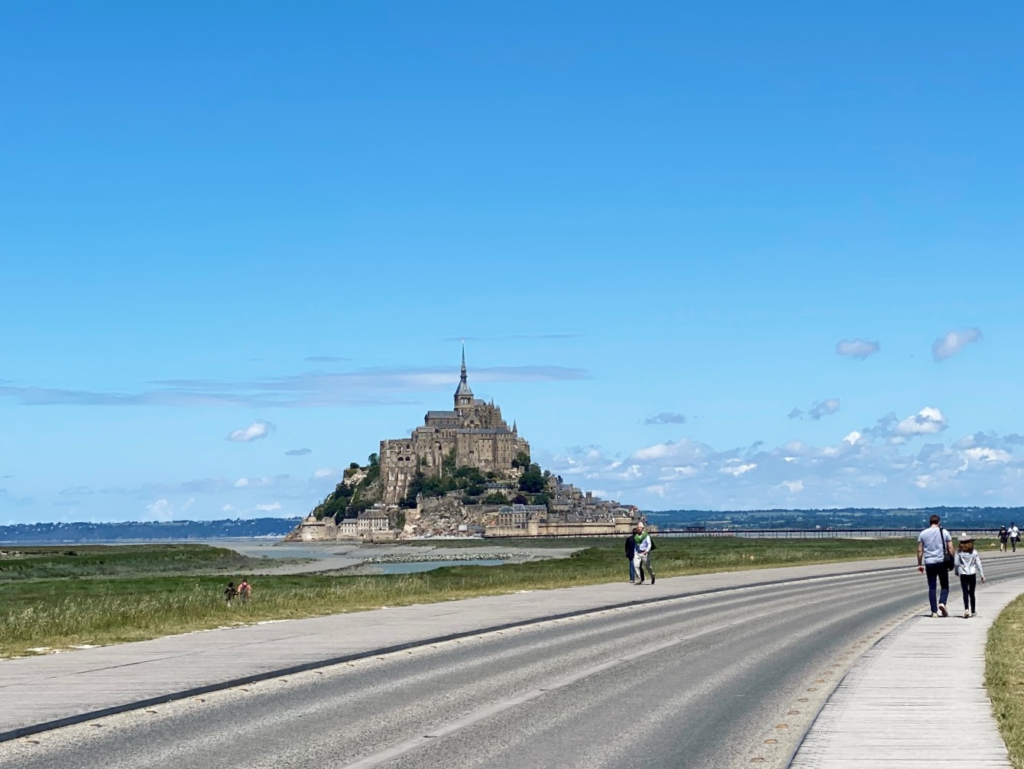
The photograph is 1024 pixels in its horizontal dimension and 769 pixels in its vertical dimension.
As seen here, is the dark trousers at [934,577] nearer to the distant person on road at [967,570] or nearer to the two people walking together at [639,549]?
the distant person on road at [967,570]

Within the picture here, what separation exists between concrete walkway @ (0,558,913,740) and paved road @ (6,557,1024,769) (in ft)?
1.44

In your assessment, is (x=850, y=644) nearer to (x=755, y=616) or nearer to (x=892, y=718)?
(x=755, y=616)

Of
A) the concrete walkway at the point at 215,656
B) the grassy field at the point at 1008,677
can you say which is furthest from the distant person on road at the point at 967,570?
the concrete walkway at the point at 215,656

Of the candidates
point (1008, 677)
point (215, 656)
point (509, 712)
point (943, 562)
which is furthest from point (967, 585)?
point (509, 712)

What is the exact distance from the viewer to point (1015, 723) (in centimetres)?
1210

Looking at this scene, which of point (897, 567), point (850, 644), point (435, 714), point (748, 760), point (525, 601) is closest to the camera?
point (748, 760)

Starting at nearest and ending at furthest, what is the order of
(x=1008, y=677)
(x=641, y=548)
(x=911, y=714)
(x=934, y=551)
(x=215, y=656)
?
(x=911, y=714), (x=1008, y=677), (x=215, y=656), (x=934, y=551), (x=641, y=548)

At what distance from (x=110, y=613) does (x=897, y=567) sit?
37.2m

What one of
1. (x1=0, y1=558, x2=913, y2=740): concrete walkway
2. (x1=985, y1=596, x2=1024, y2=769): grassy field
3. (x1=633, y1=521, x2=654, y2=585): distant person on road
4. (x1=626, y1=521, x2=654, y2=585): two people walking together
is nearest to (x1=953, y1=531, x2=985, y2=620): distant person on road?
(x1=985, y1=596, x2=1024, y2=769): grassy field

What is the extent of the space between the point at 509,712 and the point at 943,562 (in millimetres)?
14732

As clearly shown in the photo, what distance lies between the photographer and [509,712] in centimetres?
1338

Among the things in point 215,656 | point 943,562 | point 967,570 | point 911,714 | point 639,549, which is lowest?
point 911,714

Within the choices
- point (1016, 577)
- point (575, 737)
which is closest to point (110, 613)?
point (575, 737)

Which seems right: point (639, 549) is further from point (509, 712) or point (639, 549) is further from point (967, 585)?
point (509, 712)
